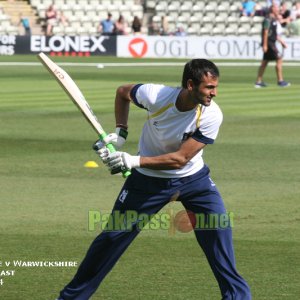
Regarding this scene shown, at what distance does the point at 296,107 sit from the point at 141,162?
52.8 ft

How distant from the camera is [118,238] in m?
6.77

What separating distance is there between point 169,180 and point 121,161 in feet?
1.30

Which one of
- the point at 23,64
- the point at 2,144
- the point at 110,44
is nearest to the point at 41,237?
the point at 2,144

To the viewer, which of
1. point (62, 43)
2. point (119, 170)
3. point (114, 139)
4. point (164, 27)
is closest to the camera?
point (119, 170)

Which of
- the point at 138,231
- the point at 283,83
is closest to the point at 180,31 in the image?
the point at 283,83

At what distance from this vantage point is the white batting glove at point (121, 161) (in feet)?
21.6

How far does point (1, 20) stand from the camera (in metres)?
47.2

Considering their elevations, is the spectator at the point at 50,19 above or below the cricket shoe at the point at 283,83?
below

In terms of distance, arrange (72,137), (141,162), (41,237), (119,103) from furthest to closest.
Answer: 1. (72,137)
2. (41,237)
3. (119,103)
4. (141,162)

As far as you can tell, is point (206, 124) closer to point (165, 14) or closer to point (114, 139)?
point (114, 139)

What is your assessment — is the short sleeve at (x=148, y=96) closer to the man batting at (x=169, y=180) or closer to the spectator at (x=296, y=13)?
the man batting at (x=169, y=180)

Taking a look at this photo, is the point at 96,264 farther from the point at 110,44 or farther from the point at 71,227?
the point at 110,44

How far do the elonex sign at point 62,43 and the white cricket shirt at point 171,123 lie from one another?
127 feet

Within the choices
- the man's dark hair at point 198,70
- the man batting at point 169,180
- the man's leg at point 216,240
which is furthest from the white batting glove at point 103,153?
the man's dark hair at point 198,70
